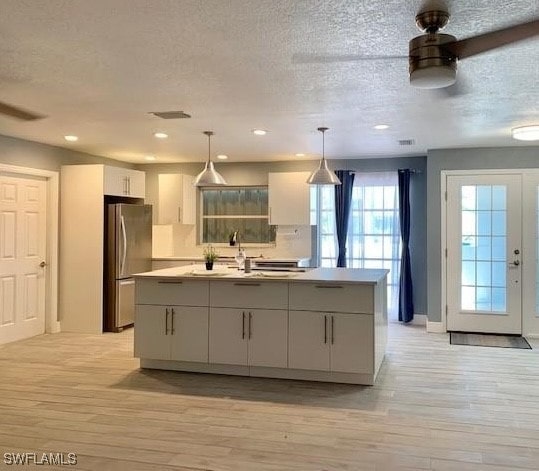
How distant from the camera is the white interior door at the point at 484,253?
641cm

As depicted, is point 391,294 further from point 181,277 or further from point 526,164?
point 181,277

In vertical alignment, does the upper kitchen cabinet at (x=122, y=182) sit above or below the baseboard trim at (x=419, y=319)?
above

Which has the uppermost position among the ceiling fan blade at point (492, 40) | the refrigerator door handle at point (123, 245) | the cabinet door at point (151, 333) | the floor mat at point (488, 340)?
the ceiling fan blade at point (492, 40)

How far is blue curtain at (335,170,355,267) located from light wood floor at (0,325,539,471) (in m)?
2.42

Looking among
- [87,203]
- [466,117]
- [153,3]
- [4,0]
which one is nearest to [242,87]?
[153,3]

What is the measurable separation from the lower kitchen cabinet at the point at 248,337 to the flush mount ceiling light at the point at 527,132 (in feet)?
9.99

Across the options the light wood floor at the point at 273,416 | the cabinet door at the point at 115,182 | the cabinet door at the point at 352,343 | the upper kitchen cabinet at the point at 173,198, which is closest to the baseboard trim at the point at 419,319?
the light wood floor at the point at 273,416

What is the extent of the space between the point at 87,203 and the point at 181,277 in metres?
2.53

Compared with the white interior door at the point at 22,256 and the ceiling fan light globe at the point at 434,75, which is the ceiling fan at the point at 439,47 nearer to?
the ceiling fan light globe at the point at 434,75

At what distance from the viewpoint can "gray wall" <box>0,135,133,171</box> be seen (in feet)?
19.0

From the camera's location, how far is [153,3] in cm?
239

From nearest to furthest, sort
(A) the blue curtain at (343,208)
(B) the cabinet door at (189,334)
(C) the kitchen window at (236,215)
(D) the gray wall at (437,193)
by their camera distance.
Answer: (B) the cabinet door at (189,334) → (D) the gray wall at (437,193) → (A) the blue curtain at (343,208) → (C) the kitchen window at (236,215)

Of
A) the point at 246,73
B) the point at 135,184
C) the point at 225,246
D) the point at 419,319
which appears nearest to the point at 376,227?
the point at 419,319

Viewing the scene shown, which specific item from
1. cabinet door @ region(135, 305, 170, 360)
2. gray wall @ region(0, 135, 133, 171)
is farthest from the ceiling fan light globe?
gray wall @ region(0, 135, 133, 171)
